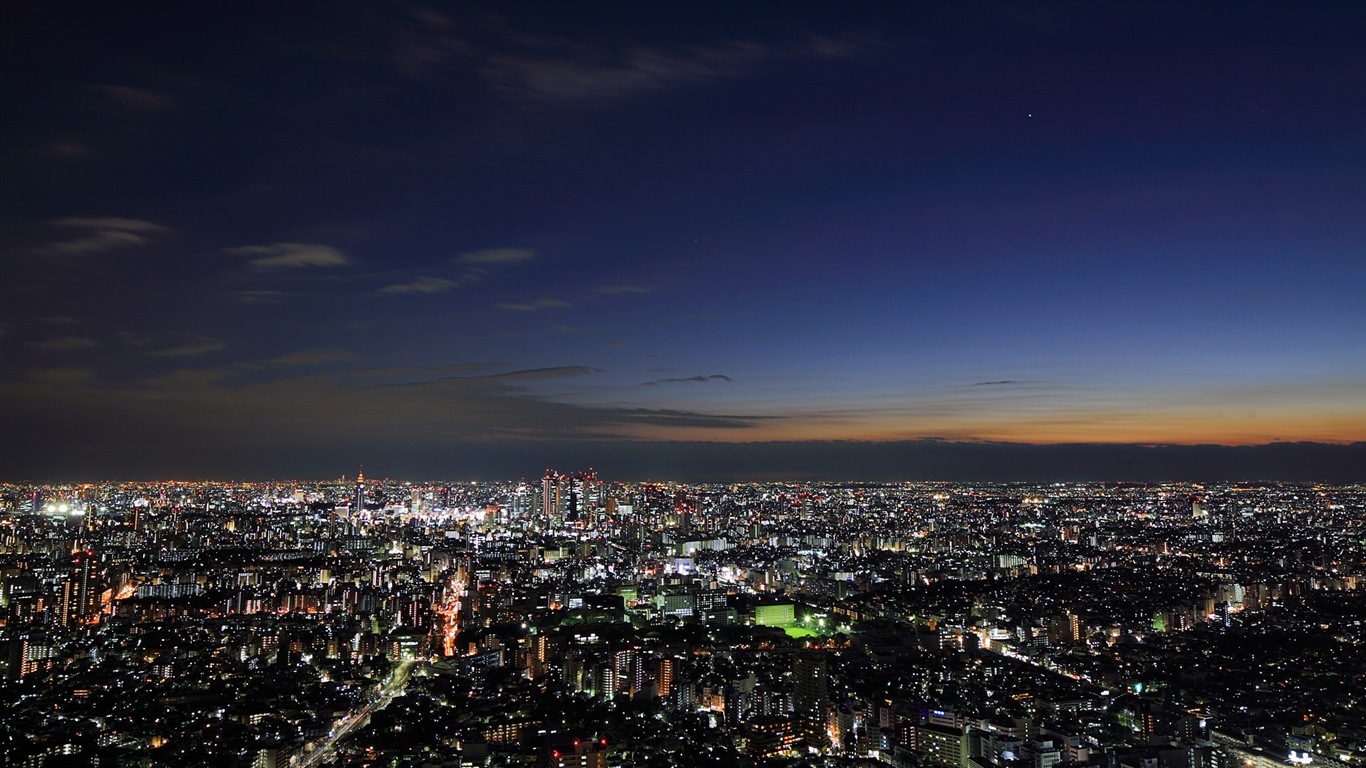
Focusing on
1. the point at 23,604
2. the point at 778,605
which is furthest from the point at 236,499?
the point at 778,605

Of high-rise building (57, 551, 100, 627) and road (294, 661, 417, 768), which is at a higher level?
high-rise building (57, 551, 100, 627)

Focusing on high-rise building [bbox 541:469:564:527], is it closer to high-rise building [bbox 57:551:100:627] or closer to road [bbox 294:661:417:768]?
high-rise building [bbox 57:551:100:627]

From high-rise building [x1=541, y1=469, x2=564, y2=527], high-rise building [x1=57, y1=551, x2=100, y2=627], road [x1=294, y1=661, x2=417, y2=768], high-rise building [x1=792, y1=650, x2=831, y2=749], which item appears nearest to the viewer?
road [x1=294, y1=661, x2=417, y2=768]

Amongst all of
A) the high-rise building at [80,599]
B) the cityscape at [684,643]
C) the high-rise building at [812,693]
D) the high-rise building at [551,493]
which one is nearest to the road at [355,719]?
the cityscape at [684,643]

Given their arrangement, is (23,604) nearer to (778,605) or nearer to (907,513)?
(778,605)

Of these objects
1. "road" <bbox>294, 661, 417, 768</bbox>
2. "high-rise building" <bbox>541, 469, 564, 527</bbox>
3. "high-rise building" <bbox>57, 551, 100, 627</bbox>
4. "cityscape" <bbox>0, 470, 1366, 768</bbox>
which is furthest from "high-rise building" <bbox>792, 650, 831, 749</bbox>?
"high-rise building" <bbox>541, 469, 564, 527</bbox>

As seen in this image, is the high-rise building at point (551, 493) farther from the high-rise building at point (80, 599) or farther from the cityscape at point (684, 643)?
the high-rise building at point (80, 599)
